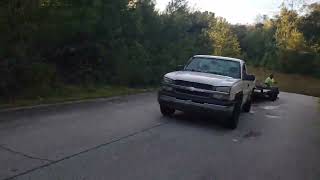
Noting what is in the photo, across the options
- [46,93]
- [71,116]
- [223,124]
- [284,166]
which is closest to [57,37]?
[46,93]

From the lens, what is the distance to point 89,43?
67.4 feet

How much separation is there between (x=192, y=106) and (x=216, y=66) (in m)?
2.09

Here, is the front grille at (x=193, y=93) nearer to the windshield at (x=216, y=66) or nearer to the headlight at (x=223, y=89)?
the headlight at (x=223, y=89)

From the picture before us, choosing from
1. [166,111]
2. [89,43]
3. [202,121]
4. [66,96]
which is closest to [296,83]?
[89,43]

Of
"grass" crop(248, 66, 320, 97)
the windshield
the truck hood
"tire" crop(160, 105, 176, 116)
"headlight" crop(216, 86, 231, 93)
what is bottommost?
"grass" crop(248, 66, 320, 97)

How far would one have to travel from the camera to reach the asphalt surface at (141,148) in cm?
657

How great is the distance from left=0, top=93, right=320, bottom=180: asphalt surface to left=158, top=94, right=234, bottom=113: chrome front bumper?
51 centimetres

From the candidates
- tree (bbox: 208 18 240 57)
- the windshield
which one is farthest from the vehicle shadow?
tree (bbox: 208 18 240 57)

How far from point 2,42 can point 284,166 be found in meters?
8.89

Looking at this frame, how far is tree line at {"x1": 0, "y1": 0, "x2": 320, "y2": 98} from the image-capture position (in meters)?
13.5

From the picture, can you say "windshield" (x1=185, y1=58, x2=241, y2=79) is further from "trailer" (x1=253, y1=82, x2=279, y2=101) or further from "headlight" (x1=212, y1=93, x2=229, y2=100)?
"trailer" (x1=253, y1=82, x2=279, y2=101)

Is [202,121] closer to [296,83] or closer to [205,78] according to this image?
[205,78]

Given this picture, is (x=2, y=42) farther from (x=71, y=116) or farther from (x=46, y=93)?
(x=71, y=116)

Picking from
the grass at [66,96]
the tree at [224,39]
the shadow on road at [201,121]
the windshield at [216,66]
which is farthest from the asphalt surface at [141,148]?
the tree at [224,39]
